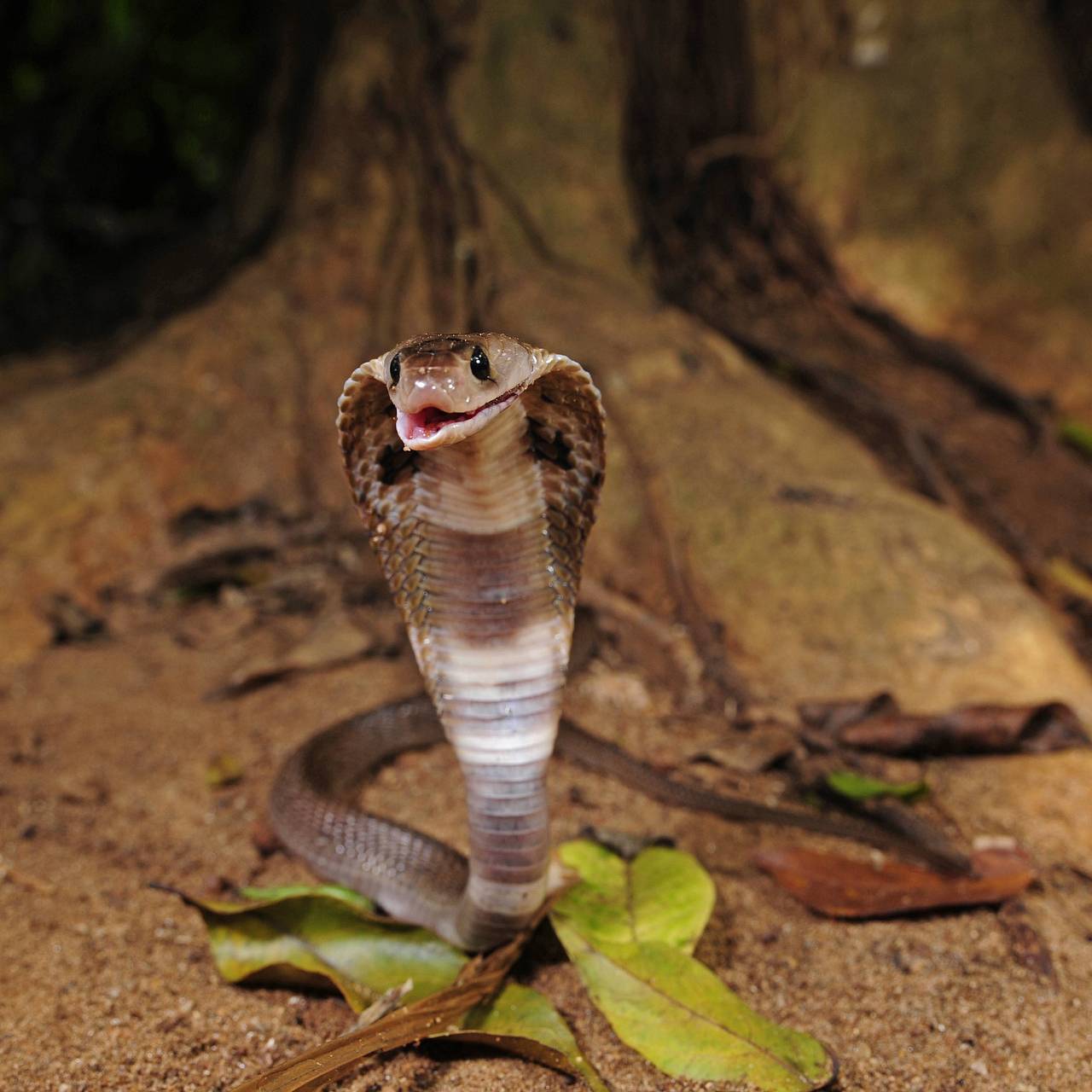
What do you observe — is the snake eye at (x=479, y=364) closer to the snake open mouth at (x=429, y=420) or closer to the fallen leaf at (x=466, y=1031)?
the snake open mouth at (x=429, y=420)

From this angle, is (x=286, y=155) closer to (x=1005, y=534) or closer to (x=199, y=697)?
(x=199, y=697)

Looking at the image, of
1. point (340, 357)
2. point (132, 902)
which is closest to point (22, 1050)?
point (132, 902)

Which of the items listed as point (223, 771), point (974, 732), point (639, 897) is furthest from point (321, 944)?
point (974, 732)

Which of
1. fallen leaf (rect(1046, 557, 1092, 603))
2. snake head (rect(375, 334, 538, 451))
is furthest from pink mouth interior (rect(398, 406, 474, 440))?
fallen leaf (rect(1046, 557, 1092, 603))

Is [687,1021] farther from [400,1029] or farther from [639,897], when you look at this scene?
[400,1029]

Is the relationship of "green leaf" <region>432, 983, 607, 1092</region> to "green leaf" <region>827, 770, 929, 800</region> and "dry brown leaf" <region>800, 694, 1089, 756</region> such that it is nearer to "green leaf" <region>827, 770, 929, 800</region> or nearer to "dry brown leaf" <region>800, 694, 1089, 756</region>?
"green leaf" <region>827, 770, 929, 800</region>
